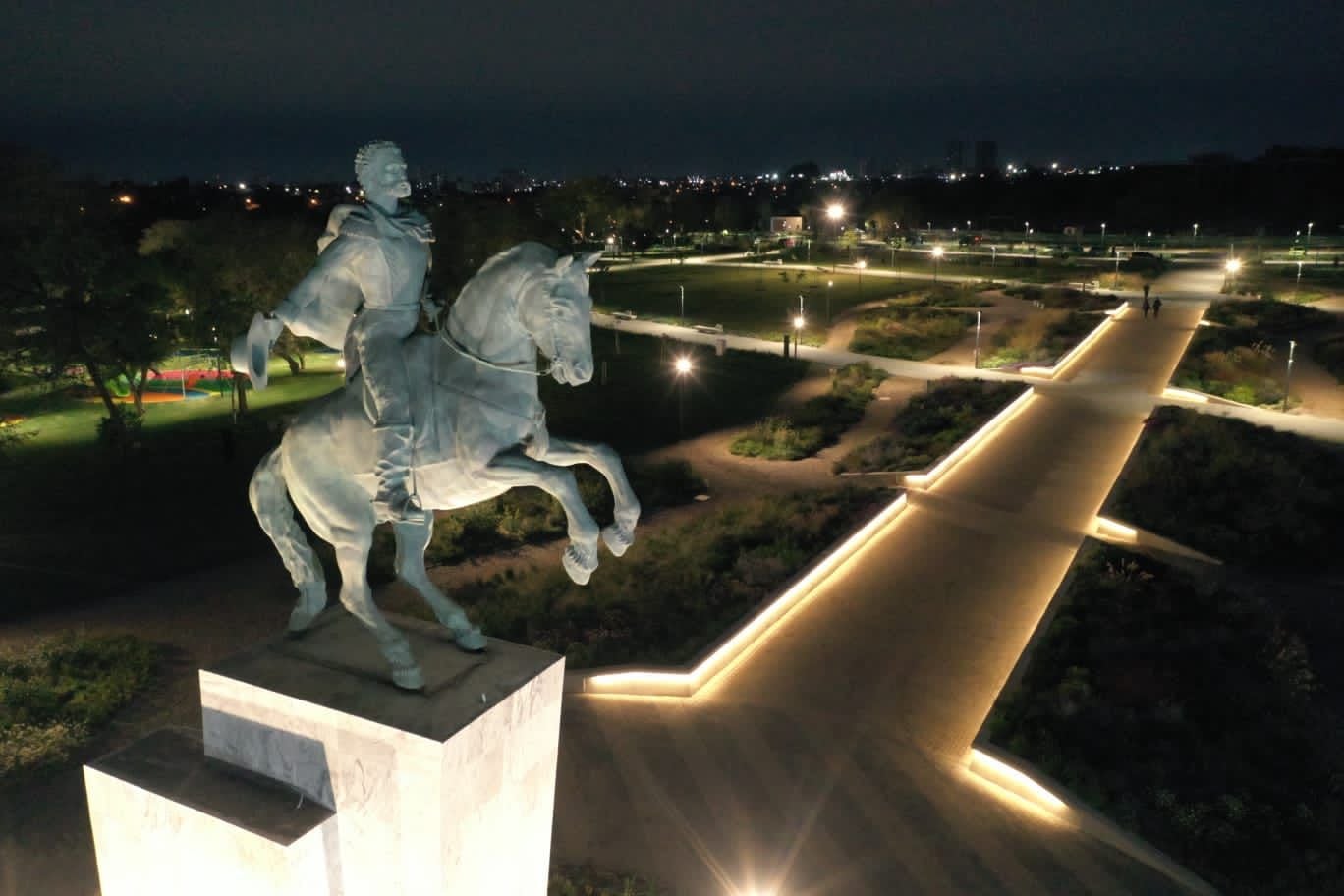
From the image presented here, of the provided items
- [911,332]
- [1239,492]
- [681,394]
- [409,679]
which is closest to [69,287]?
[681,394]

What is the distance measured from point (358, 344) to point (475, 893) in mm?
3673

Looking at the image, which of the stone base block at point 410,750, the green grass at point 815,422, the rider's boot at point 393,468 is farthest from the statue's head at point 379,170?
the green grass at point 815,422

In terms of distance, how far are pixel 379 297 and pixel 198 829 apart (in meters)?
3.57

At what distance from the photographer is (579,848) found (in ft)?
27.6

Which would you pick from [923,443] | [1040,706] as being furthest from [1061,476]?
[1040,706]

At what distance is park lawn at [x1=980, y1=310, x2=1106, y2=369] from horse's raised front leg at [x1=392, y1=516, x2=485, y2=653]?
1182 inches

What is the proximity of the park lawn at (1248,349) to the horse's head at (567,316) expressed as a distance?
28.2 meters

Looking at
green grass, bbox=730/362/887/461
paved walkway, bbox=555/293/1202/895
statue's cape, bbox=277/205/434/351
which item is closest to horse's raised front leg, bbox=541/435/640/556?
statue's cape, bbox=277/205/434/351

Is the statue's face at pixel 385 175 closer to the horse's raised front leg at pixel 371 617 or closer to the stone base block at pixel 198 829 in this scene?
the horse's raised front leg at pixel 371 617

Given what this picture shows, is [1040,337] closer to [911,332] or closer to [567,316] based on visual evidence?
[911,332]

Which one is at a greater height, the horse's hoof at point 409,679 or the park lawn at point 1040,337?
the horse's hoof at point 409,679

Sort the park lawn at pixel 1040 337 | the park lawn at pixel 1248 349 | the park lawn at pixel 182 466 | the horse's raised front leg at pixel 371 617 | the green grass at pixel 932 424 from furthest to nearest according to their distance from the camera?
the park lawn at pixel 1040 337 → the park lawn at pixel 1248 349 → the green grass at pixel 932 424 → the park lawn at pixel 182 466 → the horse's raised front leg at pixel 371 617

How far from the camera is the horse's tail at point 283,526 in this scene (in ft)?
21.9

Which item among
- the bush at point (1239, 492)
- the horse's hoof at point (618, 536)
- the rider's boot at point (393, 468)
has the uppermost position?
the rider's boot at point (393, 468)
